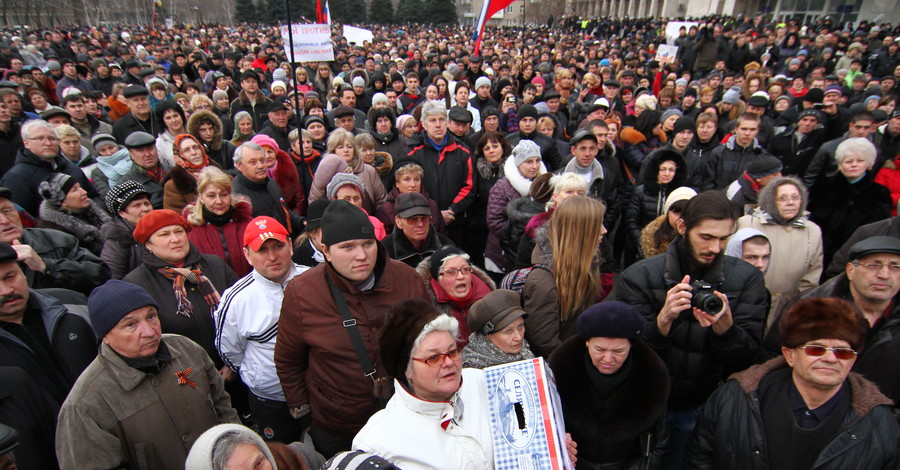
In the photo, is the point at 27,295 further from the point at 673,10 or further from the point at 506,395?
the point at 673,10

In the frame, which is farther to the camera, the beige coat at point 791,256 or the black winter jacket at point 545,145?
the black winter jacket at point 545,145

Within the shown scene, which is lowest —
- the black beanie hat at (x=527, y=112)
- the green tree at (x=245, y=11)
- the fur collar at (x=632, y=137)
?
the fur collar at (x=632, y=137)

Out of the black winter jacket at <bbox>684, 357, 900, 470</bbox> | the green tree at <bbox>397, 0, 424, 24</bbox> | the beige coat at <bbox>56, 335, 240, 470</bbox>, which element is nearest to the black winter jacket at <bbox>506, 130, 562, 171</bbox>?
the black winter jacket at <bbox>684, 357, 900, 470</bbox>

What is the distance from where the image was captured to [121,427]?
7.04 feet

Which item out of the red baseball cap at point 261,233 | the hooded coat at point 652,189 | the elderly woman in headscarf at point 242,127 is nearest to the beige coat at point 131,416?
the red baseball cap at point 261,233

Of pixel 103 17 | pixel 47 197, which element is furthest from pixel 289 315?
pixel 103 17

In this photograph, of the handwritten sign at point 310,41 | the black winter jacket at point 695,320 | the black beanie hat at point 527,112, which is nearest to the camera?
the black winter jacket at point 695,320

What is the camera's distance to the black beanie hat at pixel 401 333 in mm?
1929

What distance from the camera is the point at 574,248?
291 centimetres

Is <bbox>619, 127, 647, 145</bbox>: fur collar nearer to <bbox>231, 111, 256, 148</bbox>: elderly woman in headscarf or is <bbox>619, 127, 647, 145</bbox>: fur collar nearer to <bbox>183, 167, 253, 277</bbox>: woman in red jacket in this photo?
<bbox>183, 167, 253, 277</bbox>: woman in red jacket

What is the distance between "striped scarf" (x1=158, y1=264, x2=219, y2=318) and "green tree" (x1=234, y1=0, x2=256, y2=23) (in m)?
65.7

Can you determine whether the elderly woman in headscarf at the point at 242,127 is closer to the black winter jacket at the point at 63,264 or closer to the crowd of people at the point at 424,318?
the crowd of people at the point at 424,318

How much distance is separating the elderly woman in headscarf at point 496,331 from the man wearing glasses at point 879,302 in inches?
55.9

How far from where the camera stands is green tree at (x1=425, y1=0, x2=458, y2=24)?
59000mm
